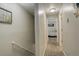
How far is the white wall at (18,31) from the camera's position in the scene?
1.54 meters

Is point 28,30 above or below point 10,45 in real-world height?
above

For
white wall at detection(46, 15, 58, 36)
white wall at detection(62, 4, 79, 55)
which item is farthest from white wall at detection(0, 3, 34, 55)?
white wall at detection(62, 4, 79, 55)

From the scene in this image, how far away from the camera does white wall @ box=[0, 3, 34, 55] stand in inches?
60.6

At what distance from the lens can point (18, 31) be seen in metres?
1.66

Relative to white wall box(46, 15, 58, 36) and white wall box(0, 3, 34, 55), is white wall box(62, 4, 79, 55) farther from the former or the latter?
white wall box(0, 3, 34, 55)

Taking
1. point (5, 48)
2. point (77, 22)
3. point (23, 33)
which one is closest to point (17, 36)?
point (23, 33)

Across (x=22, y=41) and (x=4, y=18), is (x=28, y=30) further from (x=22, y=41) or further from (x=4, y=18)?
(x=4, y=18)

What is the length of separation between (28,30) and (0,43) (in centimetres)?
43

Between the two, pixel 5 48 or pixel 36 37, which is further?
pixel 36 37

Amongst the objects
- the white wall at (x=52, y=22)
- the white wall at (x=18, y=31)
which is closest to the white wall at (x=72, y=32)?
the white wall at (x=52, y=22)

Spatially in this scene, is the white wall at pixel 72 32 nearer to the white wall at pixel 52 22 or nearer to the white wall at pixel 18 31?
the white wall at pixel 52 22

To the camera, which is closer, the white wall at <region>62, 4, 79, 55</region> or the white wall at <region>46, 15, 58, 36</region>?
the white wall at <region>62, 4, 79, 55</region>

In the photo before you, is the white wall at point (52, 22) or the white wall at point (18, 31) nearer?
the white wall at point (18, 31)

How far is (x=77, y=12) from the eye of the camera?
4.96 ft
